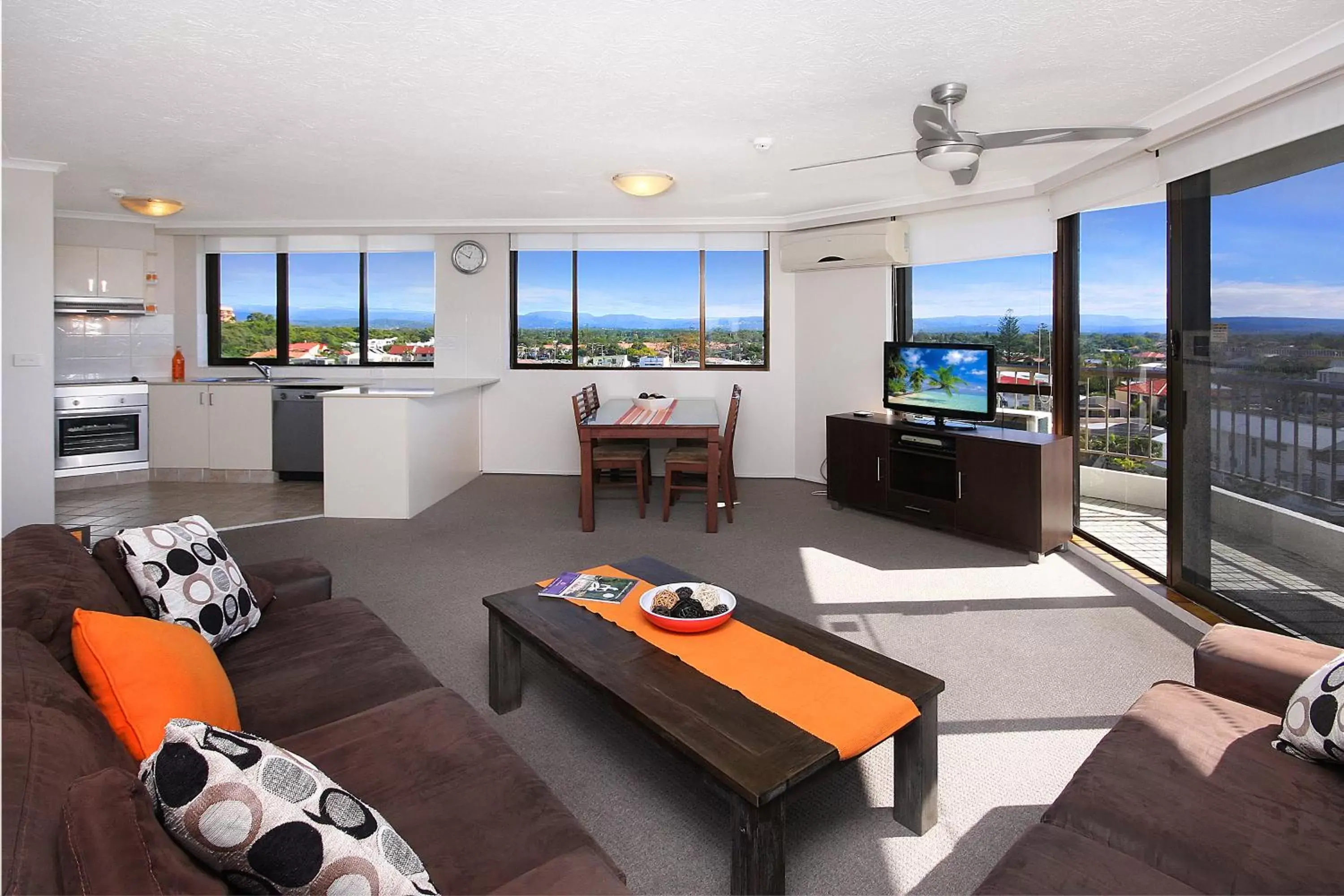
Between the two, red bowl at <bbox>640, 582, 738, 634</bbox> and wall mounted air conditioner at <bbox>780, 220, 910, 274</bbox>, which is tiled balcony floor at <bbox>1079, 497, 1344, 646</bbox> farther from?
wall mounted air conditioner at <bbox>780, 220, 910, 274</bbox>

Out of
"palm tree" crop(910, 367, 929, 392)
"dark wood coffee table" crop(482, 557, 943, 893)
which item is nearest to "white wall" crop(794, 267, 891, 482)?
"palm tree" crop(910, 367, 929, 392)

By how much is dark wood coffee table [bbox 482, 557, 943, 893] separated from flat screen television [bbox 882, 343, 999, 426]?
10.5 feet

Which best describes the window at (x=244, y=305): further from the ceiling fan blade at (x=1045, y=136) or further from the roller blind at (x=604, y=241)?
the ceiling fan blade at (x=1045, y=136)

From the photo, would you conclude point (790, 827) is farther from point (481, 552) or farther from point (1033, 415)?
point (1033, 415)

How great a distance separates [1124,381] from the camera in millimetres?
4641

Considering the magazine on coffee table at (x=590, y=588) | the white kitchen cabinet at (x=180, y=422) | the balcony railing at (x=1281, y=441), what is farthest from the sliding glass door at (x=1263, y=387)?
the white kitchen cabinet at (x=180, y=422)

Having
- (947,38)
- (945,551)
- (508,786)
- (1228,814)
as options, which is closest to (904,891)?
(1228,814)

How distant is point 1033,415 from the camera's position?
18.1ft

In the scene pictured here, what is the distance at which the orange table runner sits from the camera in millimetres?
1948

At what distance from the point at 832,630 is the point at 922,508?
7.09 feet

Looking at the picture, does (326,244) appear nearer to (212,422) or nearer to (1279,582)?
(212,422)

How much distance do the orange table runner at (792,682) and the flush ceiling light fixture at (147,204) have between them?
17.0 feet

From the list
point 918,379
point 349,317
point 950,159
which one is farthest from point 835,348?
point 349,317

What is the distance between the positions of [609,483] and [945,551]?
105 inches
